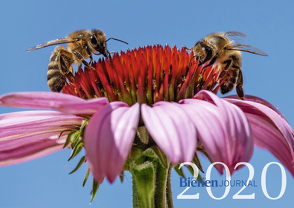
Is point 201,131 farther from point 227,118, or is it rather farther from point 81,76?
point 81,76

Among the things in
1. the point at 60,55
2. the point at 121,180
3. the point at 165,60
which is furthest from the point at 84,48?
the point at 121,180

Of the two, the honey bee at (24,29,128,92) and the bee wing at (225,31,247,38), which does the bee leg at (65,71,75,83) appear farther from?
the bee wing at (225,31,247,38)

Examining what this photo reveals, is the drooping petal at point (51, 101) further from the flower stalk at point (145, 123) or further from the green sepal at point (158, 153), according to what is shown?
the green sepal at point (158, 153)

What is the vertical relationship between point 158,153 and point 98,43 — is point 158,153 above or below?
below

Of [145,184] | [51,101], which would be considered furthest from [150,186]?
[51,101]

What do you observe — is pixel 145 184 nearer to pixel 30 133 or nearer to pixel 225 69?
pixel 30 133

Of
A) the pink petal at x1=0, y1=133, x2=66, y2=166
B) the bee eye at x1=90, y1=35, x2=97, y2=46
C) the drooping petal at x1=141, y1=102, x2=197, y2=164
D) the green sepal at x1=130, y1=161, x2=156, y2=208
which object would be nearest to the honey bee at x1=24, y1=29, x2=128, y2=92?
the bee eye at x1=90, y1=35, x2=97, y2=46

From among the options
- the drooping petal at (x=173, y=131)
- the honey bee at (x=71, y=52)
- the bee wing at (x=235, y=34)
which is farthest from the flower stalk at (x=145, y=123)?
the bee wing at (x=235, y=34)
